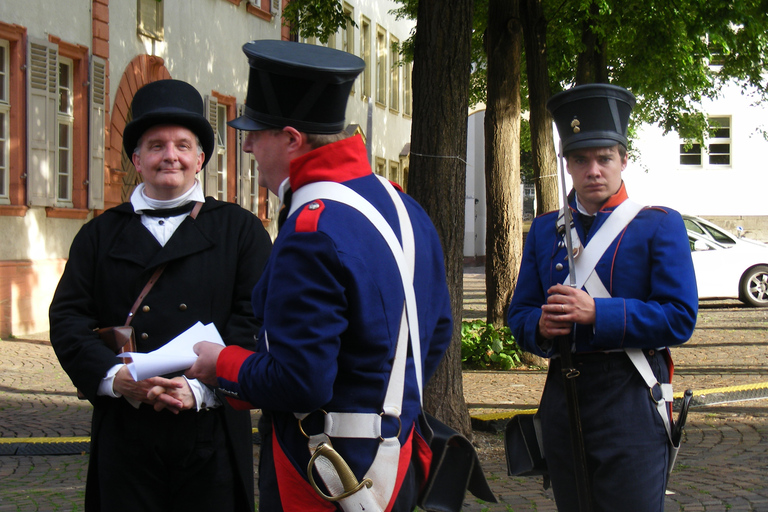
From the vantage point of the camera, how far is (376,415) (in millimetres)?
2455

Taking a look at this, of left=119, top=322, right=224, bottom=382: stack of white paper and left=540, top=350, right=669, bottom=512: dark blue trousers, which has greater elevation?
left=119, top=322, right=224, bottom=382: stack of white paper

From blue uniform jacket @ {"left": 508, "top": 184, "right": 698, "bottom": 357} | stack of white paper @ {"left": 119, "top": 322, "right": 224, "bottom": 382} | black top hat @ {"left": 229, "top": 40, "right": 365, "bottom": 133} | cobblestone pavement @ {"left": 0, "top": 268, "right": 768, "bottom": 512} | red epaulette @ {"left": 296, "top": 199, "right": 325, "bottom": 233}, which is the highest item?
black top hat @ {"left": 229, "top": 40, "right": 365, "bottom": 133}

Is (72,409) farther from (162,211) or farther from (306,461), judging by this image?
(306,461)

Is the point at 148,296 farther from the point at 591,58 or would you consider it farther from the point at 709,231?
the point at 709,231

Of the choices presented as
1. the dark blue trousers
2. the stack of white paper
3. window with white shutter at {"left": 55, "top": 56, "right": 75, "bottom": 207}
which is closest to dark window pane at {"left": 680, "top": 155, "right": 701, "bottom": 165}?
window with white shutter at {"left": 55, "top": 56, "right": 75, "bottom": 207}

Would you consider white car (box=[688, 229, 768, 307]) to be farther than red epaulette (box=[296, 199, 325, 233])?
Yes

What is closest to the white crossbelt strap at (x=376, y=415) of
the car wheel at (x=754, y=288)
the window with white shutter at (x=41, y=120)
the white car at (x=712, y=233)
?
the window with white shutter at (x=41, y=120)

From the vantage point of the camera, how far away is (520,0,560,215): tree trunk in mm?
12469

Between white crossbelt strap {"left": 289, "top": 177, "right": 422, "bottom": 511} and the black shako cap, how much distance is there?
1225mm

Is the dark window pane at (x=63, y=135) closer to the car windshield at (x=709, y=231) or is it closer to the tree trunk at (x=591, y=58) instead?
the tree trunk at (x=591, y=58)

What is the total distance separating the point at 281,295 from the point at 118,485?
130 centimetres

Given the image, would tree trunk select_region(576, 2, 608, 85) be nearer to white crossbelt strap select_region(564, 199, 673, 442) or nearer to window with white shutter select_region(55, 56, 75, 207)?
window with white shutter select_region(55, 56, 75, 207)

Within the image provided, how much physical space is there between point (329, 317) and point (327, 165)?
42 centimetres

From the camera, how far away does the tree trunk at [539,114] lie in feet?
40.9
